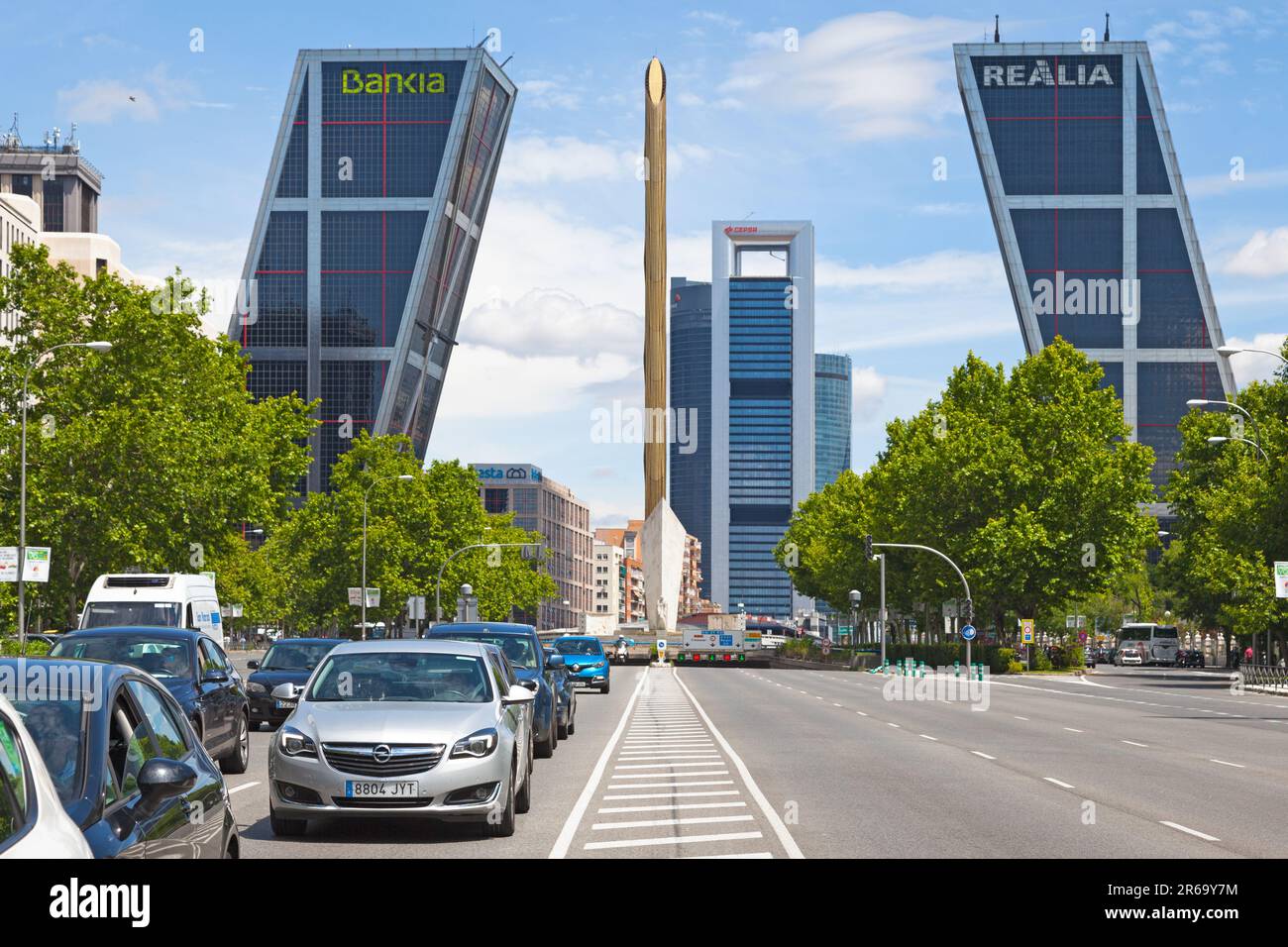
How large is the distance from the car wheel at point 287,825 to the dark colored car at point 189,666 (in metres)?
5.34

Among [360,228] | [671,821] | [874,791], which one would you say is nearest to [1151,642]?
[360,228]

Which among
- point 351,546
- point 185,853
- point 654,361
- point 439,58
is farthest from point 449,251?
point 185,853

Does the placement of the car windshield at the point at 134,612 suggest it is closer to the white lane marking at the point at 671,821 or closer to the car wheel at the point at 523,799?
the car wheel at the point at 523,799

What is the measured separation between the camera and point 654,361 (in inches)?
4316

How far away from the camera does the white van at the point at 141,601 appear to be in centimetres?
3178

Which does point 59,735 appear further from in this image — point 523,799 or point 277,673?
point 277,673

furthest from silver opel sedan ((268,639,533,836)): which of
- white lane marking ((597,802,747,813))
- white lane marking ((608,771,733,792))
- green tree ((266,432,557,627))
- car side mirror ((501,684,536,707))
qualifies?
green tree ((266,432,557,627))

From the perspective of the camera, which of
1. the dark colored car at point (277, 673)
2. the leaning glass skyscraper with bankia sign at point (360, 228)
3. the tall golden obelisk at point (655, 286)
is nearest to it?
the dark colored car at point (277, 673)

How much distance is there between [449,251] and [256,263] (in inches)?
833

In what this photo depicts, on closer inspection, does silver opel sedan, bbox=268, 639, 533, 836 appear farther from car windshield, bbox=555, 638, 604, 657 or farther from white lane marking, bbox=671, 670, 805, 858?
car windshield, bbox=555, 638, 604, 657

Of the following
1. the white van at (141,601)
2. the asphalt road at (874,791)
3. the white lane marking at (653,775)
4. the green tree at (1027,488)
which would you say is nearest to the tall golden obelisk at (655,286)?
the green tree at (1027,488)

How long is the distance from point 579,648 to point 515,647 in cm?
2481

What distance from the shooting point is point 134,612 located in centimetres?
3181
